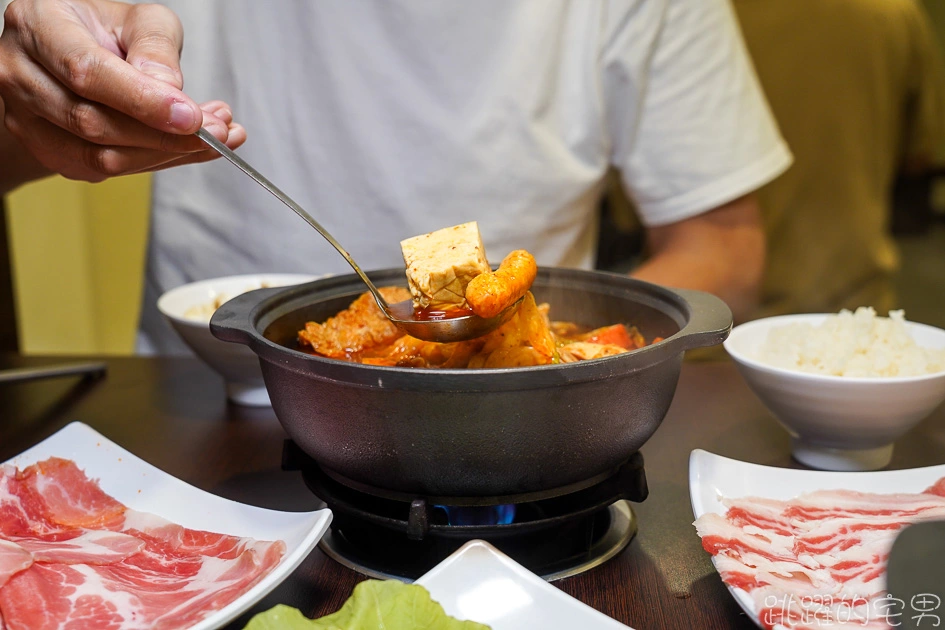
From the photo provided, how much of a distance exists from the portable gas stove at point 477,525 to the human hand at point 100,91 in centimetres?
64

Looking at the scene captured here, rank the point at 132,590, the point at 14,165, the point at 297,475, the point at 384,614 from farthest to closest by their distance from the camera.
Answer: the point at 14,165 < the point at 297,475 < the point at 132,590 < the point at 384,614

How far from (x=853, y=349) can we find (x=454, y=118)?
1.40 metres

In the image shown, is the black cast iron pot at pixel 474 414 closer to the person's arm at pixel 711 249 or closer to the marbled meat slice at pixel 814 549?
the marbled meat slice at pixel 814 549

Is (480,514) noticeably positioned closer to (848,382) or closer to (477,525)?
(477,525)

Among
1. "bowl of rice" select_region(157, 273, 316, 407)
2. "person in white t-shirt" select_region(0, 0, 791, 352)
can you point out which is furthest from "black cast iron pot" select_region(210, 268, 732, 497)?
"person in white t-shirt" select_region(0, 0, 791, 352)

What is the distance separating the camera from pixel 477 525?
107 cm

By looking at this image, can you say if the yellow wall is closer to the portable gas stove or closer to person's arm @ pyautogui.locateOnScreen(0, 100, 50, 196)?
person's arm @ pyautogui.locateOnScreen(0, 100, 50, 196)

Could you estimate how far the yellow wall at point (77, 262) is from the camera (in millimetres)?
3631

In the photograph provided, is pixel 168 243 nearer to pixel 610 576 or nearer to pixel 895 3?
pixel 610 576

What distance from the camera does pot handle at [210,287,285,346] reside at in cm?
112

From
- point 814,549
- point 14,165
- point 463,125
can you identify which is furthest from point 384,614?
point 463,125

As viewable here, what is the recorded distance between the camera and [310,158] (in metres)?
2.49

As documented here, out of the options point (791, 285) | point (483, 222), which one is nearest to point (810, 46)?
point (791, 285)

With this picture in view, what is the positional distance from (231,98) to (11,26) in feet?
3.95
